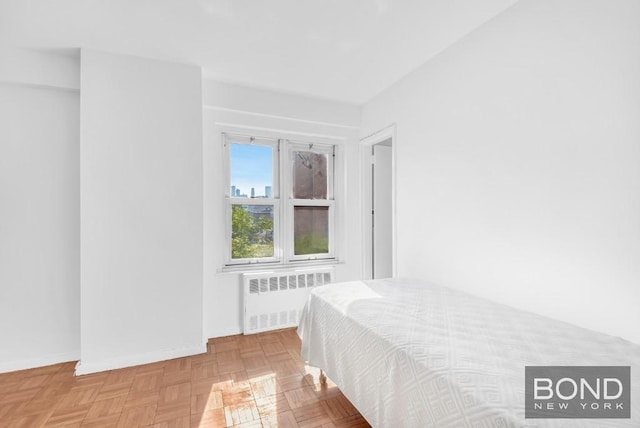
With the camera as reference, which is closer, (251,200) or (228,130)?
(228,130)

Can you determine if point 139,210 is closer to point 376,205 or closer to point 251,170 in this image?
point 251,170

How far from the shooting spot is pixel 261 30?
2199 mm

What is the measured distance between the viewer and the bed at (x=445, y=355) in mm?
1014

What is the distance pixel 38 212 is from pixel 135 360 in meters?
1.49

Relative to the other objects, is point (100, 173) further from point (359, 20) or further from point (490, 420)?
point (490, 420)

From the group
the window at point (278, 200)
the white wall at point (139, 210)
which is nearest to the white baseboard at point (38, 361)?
the white wall at point (139, 210)

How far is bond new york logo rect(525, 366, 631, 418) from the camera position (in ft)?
2.98

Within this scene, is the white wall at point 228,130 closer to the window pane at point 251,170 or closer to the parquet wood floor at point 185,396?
the window pane at point 251,170

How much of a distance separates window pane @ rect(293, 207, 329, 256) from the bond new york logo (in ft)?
8.86

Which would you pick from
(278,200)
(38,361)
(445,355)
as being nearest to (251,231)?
(278,200)

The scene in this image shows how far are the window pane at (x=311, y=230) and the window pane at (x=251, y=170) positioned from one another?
0.47 meters

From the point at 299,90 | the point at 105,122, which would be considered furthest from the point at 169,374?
the point at 299,90

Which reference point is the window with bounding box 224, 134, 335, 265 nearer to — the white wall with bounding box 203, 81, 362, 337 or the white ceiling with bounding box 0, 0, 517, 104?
the white wall with bounding box 203, 81, 362, 337

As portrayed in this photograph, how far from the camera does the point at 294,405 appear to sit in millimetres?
1961
